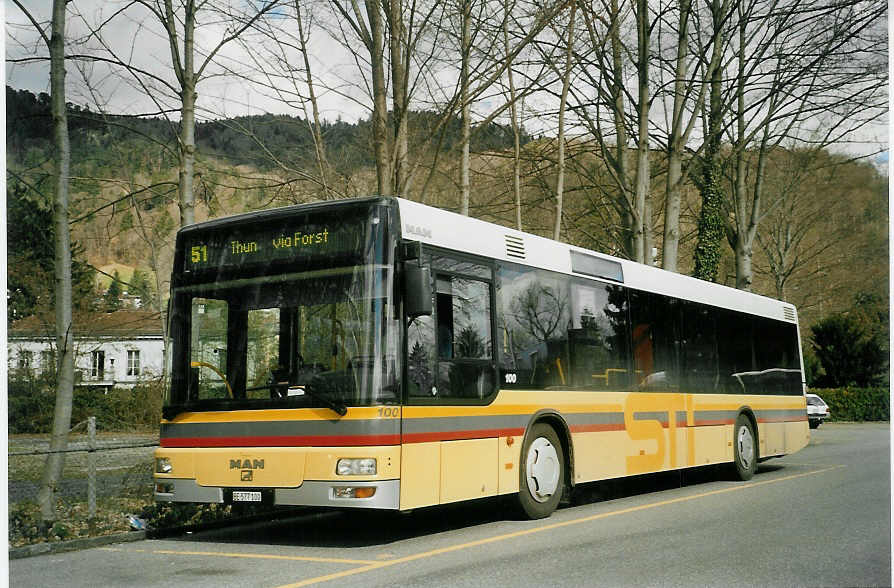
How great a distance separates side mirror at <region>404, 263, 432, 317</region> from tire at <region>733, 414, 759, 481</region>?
29.1 feet

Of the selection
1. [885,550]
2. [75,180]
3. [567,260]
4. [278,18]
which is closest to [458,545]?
[885,550]

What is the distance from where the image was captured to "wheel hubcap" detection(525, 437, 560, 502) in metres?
11.0

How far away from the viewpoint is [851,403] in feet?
164

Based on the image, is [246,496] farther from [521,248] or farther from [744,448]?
[744,448]

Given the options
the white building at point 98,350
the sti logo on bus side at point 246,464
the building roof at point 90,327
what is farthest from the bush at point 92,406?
the sti logo on bus side at point 246,464

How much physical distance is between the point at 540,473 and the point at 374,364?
310 centimetres

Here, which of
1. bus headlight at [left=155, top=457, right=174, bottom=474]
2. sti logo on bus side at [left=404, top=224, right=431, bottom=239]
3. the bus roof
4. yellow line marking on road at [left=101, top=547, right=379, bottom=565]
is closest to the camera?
yellow line marking on road at [left=101, top=547, right=379, bottom=565]

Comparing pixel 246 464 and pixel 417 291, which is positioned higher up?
pixel 417 291

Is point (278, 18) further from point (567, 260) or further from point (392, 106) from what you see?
point (567, 260)

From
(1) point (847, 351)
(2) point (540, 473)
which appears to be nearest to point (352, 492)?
(2) point (540, 473)

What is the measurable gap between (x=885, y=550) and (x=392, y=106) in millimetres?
9007

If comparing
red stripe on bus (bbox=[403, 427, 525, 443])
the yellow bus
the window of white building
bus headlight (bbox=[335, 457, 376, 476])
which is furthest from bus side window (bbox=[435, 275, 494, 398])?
the window of white building

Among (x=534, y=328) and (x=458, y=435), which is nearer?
(x=458, y=435)

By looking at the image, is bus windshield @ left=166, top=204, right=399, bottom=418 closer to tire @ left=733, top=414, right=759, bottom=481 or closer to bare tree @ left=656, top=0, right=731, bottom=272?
tire @ left=733, top=414, right=759, bottom=481
